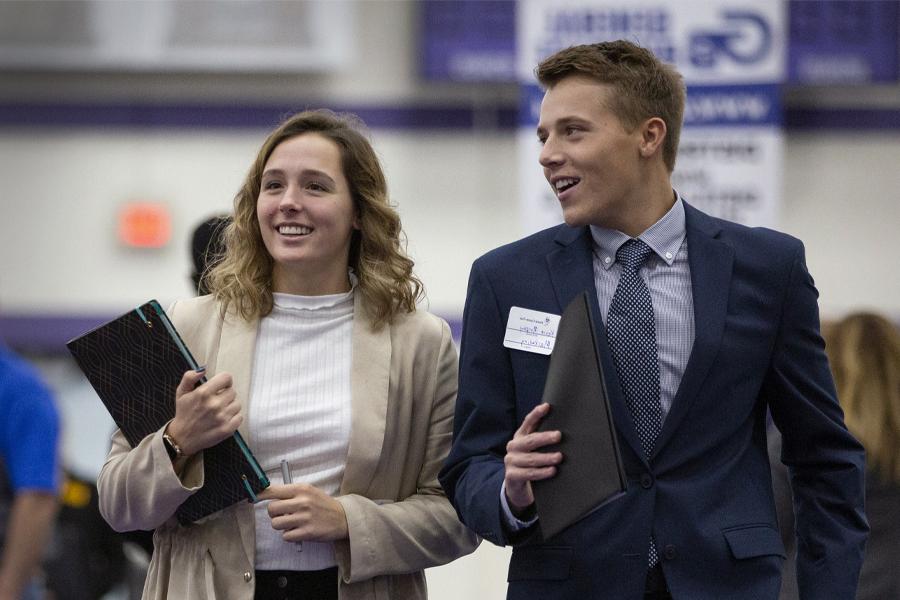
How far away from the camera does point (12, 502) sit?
4270 millimetres

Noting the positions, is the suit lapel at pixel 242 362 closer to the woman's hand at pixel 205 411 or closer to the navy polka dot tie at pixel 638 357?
the woman's hand at pixel 205 411

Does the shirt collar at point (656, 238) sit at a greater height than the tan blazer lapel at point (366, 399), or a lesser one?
greater

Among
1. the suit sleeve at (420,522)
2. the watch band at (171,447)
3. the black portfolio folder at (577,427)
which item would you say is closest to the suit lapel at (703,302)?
the black portfolio folder at (577,427)

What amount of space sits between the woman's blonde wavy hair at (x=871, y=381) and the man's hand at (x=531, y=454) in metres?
1.72

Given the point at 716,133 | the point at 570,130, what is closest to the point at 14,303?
the point at 716,133

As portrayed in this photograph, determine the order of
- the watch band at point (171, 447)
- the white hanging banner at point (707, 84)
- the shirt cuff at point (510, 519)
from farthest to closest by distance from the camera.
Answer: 1. the white hanging banner at point (707, 84)
2. the watch band at point (171, 447)
3. the shirt cuff at point (510, 519)


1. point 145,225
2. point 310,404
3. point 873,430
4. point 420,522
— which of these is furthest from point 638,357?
point 145,225

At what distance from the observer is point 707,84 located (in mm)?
5465

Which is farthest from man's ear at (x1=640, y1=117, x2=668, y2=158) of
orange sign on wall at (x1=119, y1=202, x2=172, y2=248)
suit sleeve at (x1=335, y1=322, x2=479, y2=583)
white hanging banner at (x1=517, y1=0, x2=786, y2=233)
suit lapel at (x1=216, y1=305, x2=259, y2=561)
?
orange sign on wall at (x1=119, y1=202, x2=172, y2=248)

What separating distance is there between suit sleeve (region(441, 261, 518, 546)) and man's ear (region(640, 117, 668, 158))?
16.9 inches

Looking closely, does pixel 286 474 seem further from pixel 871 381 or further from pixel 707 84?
pixel 707 84

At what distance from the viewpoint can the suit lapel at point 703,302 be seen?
242 cm

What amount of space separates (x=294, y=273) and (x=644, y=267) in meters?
0.80

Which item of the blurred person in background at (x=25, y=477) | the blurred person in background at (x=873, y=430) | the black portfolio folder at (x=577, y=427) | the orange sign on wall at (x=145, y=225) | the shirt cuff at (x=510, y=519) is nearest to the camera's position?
the black portfolio folder at (x=577, y=427)
